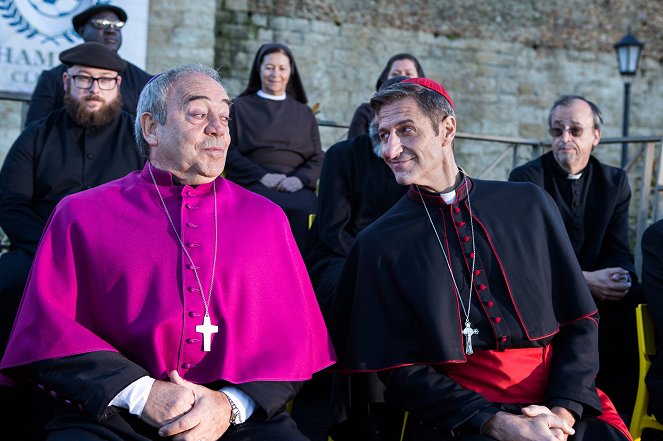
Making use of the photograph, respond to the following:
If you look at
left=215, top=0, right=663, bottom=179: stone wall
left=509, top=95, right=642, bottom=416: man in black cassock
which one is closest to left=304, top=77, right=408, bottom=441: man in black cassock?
left=509, top=95, right=642, bottom=416: man in black cassock

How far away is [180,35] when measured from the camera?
12.0m

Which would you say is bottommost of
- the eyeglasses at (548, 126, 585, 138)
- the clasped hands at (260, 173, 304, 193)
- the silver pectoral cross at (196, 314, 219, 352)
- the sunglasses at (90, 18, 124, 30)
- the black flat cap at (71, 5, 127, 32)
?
the silver pectoral cross at (196, 314, 219, 352)

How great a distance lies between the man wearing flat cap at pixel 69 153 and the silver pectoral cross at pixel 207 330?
1690 mm

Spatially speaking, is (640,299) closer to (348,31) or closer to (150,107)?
(150,107)

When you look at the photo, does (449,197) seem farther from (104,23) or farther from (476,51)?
(476,51)

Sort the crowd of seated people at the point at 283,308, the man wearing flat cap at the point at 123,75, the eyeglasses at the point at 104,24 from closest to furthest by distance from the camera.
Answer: the crowd of seated people at the point at 283,308 < the man wearing flat cap at the point at 123,75 < the eyeglasses at the point at 104,24

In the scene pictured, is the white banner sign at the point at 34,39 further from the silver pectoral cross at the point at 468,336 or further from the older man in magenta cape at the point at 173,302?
the silver pectoral cross at the point at 468,336

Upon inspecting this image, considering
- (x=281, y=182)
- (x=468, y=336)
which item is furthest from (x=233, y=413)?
(x=281, y=182)

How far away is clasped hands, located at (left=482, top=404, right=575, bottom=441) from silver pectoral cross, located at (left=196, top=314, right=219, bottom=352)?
0.94 m

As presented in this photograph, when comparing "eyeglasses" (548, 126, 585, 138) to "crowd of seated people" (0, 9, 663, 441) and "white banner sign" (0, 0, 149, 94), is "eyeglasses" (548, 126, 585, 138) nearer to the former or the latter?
"crowd of seated people" (0, 9, 663, 441)

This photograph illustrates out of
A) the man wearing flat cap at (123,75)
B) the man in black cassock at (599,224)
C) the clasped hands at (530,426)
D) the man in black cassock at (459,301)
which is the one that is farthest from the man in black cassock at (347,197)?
the clasped hands at (530,426)

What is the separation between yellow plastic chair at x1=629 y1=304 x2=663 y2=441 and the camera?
13.0 feet

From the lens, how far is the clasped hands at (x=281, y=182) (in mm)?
5961

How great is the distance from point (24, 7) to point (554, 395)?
750 centimetres
